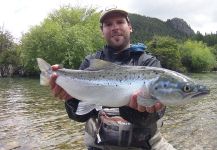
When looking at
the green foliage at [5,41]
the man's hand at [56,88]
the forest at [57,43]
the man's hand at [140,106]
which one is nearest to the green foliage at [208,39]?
the forest at [57,43]

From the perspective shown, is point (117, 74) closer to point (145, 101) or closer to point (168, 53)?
point (145, 101)

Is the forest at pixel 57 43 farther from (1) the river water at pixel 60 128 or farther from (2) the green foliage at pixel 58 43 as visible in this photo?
(1) the river water at pixel 60 128

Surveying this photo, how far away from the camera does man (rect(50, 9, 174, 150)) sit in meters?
4.91

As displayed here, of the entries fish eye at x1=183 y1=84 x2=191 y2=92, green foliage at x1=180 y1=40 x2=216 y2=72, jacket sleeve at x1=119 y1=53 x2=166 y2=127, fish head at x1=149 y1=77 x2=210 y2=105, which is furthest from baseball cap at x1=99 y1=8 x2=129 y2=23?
green foliage at x1=180 y1=40 x2=216 y2=72

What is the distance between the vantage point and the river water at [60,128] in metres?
13.0

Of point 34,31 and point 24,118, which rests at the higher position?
point 34,31

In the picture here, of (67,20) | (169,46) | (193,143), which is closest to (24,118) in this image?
(193,143)

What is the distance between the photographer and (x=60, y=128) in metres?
15.7

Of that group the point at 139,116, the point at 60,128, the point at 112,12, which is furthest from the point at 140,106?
the point at 60,128

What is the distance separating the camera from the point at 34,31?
203ft

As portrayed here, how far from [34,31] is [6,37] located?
71.4 feet

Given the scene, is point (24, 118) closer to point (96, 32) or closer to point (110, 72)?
point (110, 72)

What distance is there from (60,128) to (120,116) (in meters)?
10.9

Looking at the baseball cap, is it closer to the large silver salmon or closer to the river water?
the large silver salmon
